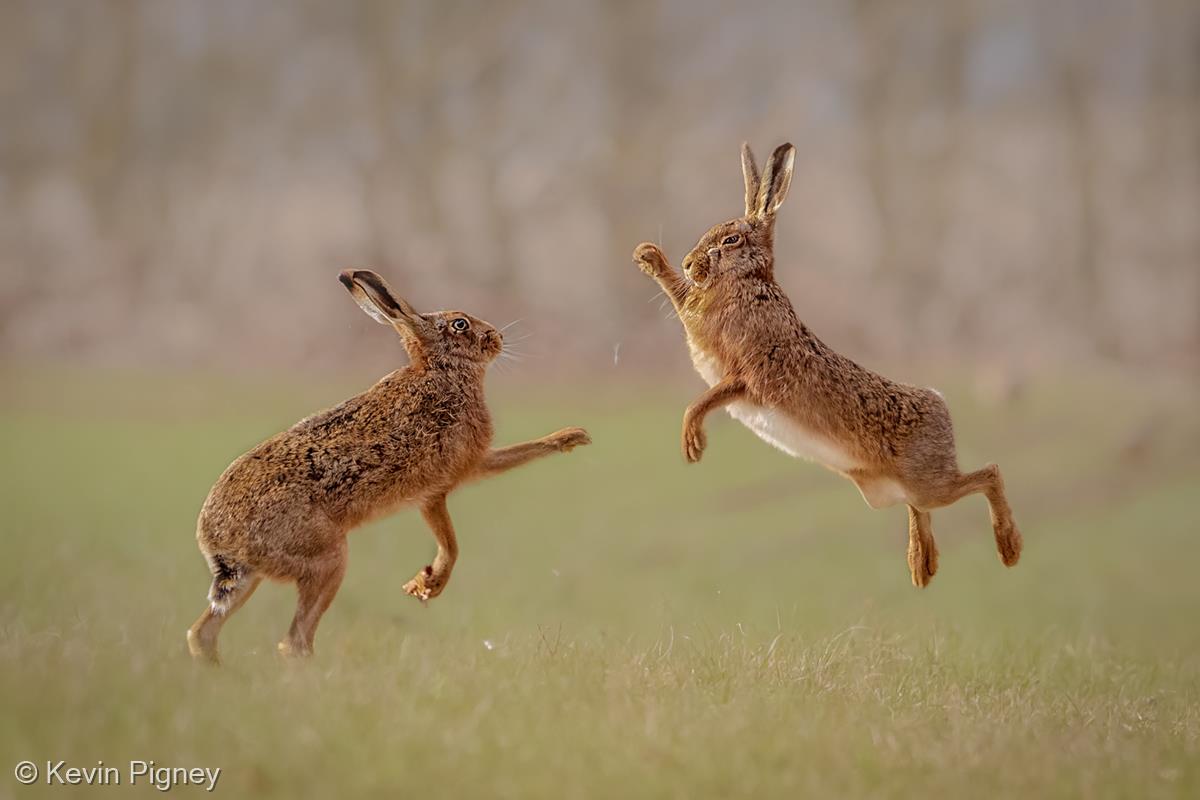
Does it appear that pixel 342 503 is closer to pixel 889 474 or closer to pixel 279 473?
pixel 279 473

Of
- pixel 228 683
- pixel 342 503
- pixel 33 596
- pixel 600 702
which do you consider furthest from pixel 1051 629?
pixel 33 596

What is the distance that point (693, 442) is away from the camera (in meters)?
5.92

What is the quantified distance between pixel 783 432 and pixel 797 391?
0.64 ft

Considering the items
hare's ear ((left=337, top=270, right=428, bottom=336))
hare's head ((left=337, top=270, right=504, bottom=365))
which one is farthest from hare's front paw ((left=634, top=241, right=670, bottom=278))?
hare's ear ((left=337, top=270, right=428, bottom=336))

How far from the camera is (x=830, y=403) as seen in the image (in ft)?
20.5

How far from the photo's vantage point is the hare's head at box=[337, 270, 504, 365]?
19.6 ft

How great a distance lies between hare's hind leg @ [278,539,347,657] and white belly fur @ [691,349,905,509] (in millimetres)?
1939

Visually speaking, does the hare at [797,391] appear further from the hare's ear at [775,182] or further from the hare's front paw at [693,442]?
the hare's front paw at [693,442]

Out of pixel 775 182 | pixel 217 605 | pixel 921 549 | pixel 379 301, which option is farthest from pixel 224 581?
pixel 921 549

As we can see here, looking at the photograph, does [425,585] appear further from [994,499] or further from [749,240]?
[994,499]

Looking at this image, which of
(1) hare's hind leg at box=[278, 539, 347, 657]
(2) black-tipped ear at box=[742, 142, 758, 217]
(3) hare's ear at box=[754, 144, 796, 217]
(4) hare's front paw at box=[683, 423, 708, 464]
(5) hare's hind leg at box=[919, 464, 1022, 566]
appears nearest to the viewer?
(1) hare's hind leg at box=[278, 539, 347, 657]

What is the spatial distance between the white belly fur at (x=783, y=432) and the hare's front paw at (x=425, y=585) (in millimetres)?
1510

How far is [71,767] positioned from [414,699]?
1211 mm

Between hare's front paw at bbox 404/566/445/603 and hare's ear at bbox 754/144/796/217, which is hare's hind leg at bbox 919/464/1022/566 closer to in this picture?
hare's ear at bbox 754/144/796/217
